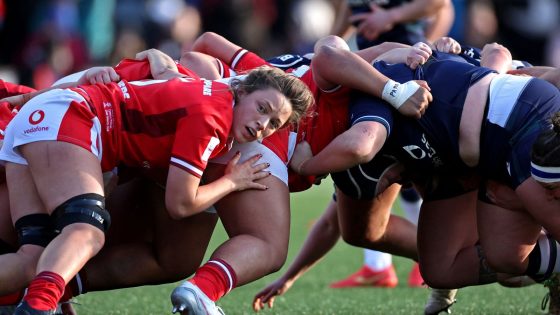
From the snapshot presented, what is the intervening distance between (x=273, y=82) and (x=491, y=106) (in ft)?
3.04

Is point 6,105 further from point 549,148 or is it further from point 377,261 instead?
point 377,261

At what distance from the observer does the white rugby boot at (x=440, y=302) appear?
17.5 ft

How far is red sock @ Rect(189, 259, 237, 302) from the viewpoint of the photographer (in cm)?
418

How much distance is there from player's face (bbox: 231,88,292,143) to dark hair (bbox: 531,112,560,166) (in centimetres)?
100

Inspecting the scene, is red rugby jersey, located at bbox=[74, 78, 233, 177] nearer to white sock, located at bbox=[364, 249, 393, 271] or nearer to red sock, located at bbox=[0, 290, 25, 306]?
red sock, located at bbox=[0, 290, 25, 306]

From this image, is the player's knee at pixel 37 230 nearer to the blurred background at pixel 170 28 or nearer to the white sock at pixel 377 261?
the white sock at pixel 377 261

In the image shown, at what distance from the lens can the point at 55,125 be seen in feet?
13.9

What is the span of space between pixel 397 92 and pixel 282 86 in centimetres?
50

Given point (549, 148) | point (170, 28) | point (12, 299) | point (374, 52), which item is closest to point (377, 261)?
point (374, 52)

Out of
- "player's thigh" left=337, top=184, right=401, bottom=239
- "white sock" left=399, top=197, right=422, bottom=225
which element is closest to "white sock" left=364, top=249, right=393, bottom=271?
"white sock" left=399, top=197, right=422, bottom=225

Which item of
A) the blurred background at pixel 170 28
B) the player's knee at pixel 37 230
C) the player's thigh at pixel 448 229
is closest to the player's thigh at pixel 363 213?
the player's thigh at pixel 448 229

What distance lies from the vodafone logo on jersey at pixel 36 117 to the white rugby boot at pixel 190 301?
2.83 feet

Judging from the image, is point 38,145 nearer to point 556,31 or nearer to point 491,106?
point 491,106

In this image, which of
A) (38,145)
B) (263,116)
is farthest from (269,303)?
(38,145)
